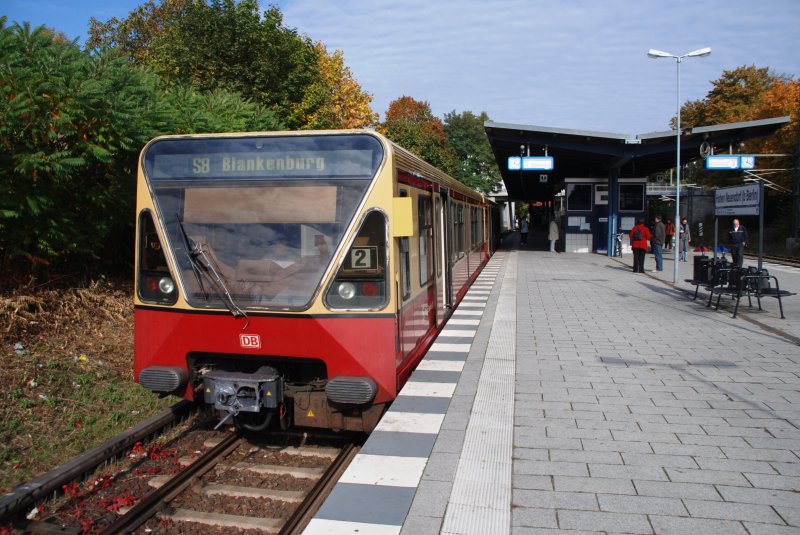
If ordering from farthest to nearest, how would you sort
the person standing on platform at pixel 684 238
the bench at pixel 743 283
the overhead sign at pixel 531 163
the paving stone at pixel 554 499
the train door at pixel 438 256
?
the overhead sign at pixel 531 163 < the person standing on platform at pixel 684 238 < the bench at pixel 743 283 < the train door at pixel 438 256 < the paving stone at pixel 554 499

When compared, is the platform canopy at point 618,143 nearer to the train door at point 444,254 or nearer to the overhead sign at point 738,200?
the overhead sign at point 738,200

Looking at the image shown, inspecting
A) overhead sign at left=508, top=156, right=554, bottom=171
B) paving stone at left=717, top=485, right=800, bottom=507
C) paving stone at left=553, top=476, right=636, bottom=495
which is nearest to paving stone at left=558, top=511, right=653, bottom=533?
paving stone at left=553, top=476, right=636, bottom=495

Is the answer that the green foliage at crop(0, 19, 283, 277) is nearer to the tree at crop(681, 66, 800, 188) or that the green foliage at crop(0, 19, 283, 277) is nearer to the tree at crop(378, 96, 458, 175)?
the tree at crop(378, 96, 458, 175)

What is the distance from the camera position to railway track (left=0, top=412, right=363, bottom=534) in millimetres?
4547

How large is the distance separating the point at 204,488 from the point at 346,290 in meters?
1.93

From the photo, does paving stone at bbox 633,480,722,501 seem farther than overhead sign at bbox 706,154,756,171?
No

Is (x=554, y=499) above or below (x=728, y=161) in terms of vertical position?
below

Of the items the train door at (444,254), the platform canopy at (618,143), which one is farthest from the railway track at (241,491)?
the platform canopy at (618,143)

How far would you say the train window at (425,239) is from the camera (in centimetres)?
706

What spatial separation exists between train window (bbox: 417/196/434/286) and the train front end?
176 centimetres

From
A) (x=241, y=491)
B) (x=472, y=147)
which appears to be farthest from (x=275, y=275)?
(x=472, y=147)

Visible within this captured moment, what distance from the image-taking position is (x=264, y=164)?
5520 mm

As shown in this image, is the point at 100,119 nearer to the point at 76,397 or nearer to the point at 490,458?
the point at 76,397

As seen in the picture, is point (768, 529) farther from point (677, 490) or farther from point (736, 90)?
point (736, 90)
